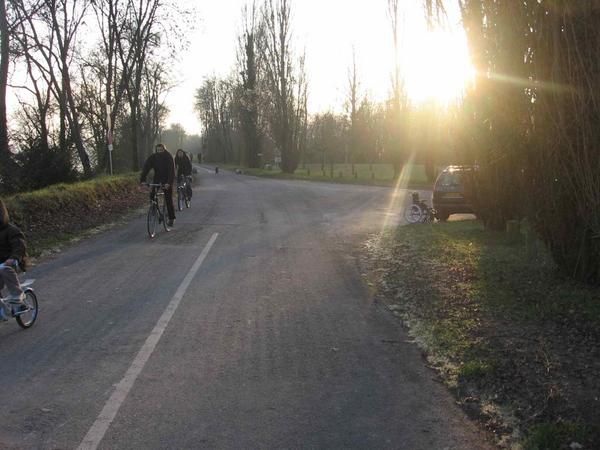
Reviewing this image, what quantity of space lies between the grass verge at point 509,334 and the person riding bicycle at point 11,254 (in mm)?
4032

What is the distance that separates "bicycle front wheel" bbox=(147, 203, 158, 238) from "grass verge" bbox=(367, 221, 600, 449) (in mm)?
5173

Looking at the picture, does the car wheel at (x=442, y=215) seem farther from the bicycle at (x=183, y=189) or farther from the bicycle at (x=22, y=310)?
the bicycle at (x=22, y=310)

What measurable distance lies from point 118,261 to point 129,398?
594 centimetres

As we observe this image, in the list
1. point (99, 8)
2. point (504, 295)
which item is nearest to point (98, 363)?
point (504, 295)

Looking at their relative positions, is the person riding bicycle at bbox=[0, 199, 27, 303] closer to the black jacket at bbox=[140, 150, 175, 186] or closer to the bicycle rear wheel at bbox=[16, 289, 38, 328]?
the bicycle rear wheel at bbox=[16, 289, 38, 328]

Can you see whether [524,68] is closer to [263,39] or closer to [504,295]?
[504,295]

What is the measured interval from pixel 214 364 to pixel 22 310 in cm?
231

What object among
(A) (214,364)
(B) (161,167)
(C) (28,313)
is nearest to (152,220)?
(B) (161,167)

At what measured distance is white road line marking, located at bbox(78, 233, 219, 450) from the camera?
3.68 m

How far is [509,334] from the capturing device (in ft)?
18.4

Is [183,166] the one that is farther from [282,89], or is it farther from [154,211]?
[282,89]

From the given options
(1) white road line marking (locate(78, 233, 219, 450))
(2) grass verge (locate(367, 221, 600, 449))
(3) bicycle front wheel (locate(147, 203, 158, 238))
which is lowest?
(2) grass verge (locate(367, 221, 600, 449))

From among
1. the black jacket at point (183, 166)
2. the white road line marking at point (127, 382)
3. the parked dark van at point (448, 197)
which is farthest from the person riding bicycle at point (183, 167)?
the white road line marking at point (127, 382)

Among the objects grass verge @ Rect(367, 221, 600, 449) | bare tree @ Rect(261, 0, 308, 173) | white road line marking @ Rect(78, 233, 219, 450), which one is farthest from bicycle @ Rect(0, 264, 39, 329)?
bare tree @ Rect(261, 0, 308, 173)
